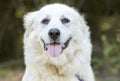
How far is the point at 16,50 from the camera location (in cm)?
1464

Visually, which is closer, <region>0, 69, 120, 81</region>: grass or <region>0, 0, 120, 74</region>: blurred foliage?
<region>0, 69, 120, 81</region>: grass

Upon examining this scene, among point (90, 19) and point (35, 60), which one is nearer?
point (35, 60)

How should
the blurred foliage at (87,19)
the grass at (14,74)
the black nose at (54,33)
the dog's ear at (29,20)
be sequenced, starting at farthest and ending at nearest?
the blurred foliage at (87,19) < the grass at (14,74) < the dog's ear at (29,20) < the black nose at (54,33)

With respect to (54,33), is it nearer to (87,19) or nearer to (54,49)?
(54,49)

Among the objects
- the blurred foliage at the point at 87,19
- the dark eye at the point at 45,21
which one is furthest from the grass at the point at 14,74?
the dark eye at the point at 45,21

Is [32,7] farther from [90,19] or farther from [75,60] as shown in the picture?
[75,60]

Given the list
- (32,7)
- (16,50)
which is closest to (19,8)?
(32,7)

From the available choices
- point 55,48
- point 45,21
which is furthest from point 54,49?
point 45,21

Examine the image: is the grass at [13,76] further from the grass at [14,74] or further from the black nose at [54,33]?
the black nose at [54,33]

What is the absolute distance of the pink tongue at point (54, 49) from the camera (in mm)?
6932

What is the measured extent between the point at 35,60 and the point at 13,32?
7.46 m

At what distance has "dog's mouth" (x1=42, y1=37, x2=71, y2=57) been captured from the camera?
6938 mm

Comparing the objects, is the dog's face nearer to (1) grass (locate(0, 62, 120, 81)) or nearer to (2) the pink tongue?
(2) the pink tongue

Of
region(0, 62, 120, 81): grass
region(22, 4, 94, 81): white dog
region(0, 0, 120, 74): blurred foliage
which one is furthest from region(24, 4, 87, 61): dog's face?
region(0, 0, 120, 74): blurred foliage
